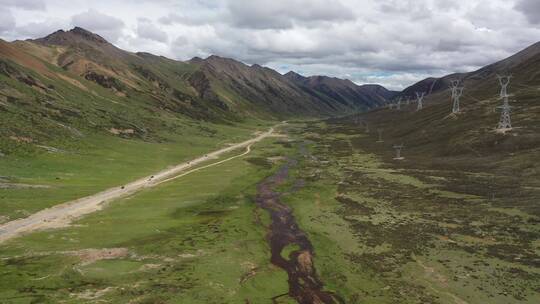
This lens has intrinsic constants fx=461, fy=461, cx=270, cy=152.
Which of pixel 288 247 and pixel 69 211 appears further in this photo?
pixel 69 211

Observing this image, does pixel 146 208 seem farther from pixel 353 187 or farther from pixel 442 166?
pixel 442 166

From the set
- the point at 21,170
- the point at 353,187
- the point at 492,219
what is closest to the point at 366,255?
the point at 492,219

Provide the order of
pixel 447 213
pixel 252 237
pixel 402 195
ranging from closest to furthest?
pixel 252 237, pixel 447 213, pixel 402 195

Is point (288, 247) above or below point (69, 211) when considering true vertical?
below

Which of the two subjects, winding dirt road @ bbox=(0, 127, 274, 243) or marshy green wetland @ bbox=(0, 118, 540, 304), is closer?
marshy green wetland @ bbox=(0, 118, 540, 304)

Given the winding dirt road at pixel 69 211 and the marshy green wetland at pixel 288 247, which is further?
the winding dirt road at pixel 69 211

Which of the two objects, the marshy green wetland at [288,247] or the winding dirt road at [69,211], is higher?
the winding dirt road at [69,211]

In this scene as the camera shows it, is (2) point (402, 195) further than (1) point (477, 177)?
No

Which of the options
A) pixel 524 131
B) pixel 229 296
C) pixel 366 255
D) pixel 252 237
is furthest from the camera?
pixel 524 131

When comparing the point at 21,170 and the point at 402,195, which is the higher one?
the point at 21,170

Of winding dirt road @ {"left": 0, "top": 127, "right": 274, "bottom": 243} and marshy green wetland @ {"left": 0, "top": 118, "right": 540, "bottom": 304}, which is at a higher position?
winding dirt road @ {"left": 0, "top": 127, "right": 274, "bottom": 243}

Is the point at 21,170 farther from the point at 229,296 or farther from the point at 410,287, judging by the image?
the point at 410,287
